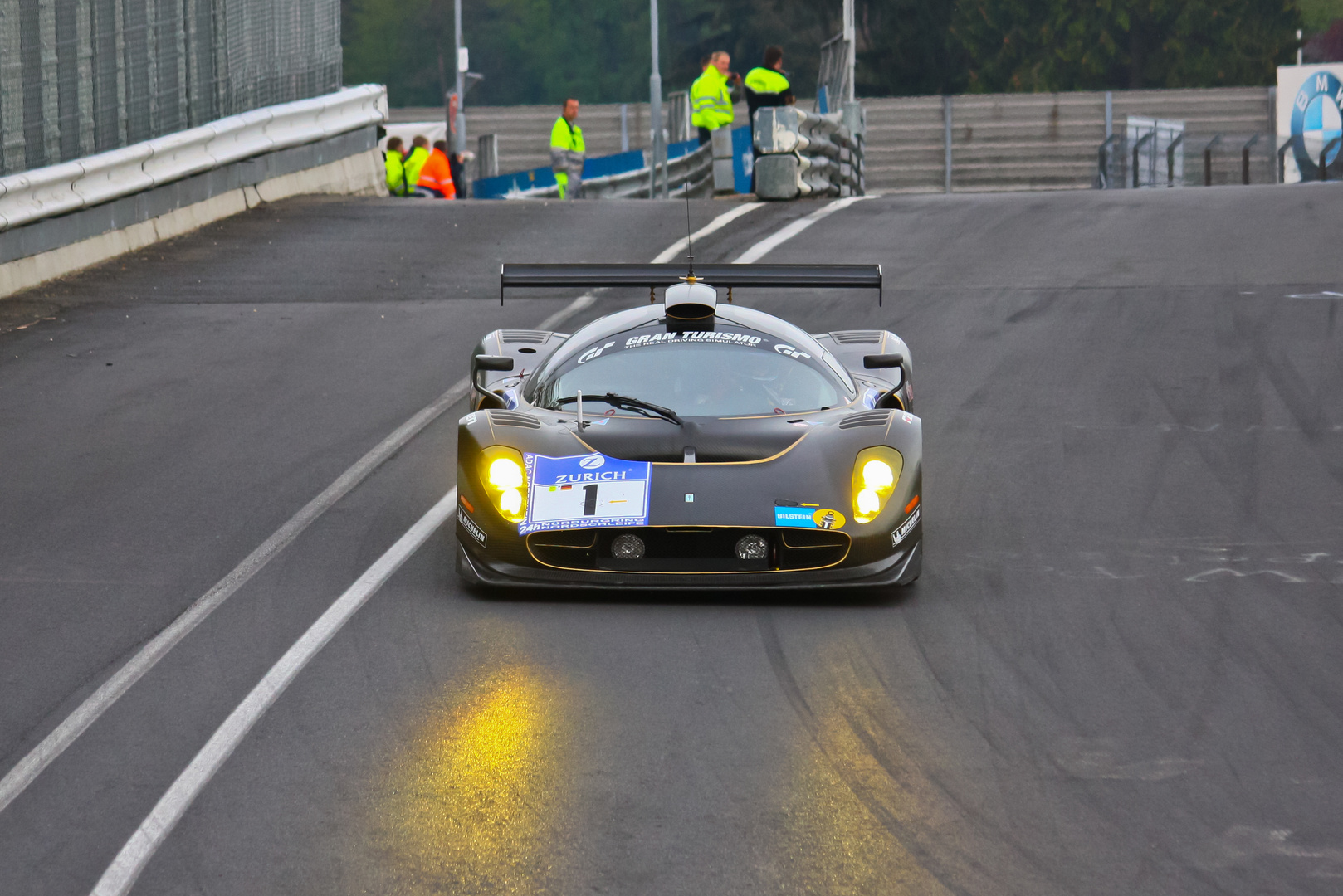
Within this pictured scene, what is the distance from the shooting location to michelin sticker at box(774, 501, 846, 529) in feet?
23.5

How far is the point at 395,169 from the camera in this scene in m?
25.4

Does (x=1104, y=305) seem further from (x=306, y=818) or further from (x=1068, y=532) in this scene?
(x=306, y=818)

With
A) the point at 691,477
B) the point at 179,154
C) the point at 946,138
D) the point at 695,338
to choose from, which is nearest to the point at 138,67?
the point at 179,154

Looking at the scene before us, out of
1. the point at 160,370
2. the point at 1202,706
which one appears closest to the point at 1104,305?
the point at 160,370

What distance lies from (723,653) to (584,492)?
100 centimetres

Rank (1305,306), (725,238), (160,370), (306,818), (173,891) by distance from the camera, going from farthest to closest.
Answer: (725,238), (1305,306), (160,370), (306,818), (173,891)

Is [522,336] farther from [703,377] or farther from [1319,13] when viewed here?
[1319,13]

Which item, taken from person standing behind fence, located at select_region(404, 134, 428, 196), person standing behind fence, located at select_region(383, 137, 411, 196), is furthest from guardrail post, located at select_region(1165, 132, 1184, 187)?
person standing behind fence, located at select_region(383, 137, 411, 196)

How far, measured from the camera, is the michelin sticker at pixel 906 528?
7.27m

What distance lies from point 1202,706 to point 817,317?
7913 millimetres

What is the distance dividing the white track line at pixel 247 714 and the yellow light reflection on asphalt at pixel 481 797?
59 cm

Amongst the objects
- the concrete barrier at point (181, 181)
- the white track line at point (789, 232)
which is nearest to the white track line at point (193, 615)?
the white track line at point (789, 232)

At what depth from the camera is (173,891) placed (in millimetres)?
4633

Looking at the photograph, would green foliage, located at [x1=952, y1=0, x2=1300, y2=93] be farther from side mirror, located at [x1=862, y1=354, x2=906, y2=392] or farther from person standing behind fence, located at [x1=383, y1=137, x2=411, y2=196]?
side mirror, located at [x1=862, y1=354, x2=906, y2=392]
